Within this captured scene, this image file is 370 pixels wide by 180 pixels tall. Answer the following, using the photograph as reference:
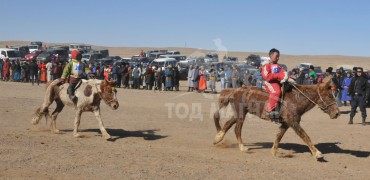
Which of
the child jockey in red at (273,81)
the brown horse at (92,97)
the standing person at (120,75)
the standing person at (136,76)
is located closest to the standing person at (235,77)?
the standing person at (136,76)

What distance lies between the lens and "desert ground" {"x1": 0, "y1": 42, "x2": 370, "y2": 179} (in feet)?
28.5

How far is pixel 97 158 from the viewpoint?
9523mm

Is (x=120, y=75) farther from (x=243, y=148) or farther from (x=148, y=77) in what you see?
(x=243, y=148)

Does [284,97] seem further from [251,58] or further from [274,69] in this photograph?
[251,58]

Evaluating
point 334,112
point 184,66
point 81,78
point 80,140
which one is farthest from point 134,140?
point 184,66

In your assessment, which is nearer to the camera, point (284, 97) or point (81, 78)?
point (284, 97)

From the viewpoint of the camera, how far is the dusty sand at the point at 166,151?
8.70 meters

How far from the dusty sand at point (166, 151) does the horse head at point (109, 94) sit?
0.88 meters

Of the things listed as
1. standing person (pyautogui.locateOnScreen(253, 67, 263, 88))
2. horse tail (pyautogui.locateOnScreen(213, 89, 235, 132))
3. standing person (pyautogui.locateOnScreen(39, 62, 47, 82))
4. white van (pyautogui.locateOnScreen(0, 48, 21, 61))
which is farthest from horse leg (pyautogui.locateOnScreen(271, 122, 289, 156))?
white van (pyautogui.locateOnScreen(0, 48, 21, 61))

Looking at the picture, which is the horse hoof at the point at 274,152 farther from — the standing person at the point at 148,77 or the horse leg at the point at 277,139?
the standing person at the point at 148,77

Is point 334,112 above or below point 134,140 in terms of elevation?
above

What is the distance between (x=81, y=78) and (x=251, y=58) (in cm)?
4271

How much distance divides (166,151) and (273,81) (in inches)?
109

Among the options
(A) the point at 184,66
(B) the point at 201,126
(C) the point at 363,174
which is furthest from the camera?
(A) the point at 184,66
